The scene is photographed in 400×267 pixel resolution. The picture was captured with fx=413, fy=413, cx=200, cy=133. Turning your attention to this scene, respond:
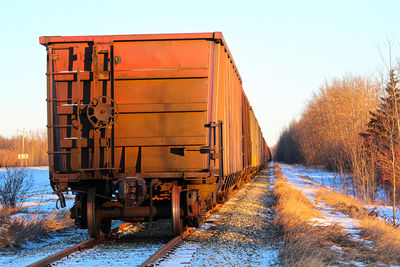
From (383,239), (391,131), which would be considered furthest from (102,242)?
(391,131)

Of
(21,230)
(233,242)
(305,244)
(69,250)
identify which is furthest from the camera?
(21,230)

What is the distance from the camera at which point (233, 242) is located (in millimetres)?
7512

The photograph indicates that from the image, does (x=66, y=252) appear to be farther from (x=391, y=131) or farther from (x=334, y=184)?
(x=334, y=184)

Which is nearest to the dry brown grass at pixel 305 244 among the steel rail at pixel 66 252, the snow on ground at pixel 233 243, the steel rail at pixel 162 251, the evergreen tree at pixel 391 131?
the snow on ground at pixel 233 243

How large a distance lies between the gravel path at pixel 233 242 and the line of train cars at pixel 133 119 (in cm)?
72

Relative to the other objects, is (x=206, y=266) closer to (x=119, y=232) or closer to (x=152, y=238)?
(x=152, y=238)

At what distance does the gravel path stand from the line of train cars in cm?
72

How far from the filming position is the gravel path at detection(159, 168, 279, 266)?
601 centimetres

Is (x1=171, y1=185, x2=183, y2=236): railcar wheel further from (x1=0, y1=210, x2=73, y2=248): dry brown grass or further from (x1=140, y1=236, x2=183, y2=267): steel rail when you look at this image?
(x1=0, y1=210, x2=73, y2=248): dry brown grass

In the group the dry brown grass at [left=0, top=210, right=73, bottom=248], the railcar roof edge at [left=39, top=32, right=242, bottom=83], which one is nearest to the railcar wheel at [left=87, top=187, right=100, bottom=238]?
the dry brown grass at [left=0, top=210, right=73, bottom=248]

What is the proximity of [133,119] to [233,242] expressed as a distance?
9.42 feet

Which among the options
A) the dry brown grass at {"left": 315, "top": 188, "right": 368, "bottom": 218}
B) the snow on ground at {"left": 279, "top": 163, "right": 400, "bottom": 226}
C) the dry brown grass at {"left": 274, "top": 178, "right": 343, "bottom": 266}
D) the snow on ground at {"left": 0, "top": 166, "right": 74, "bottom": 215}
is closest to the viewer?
the dry brown grass at {"left": 274, "top": 178, "right": 343, "bottom": 266}

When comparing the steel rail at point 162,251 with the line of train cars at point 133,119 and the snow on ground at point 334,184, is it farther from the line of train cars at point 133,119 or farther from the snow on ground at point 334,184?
the snow on ground at point 334,184

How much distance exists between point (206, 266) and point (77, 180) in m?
3.02
